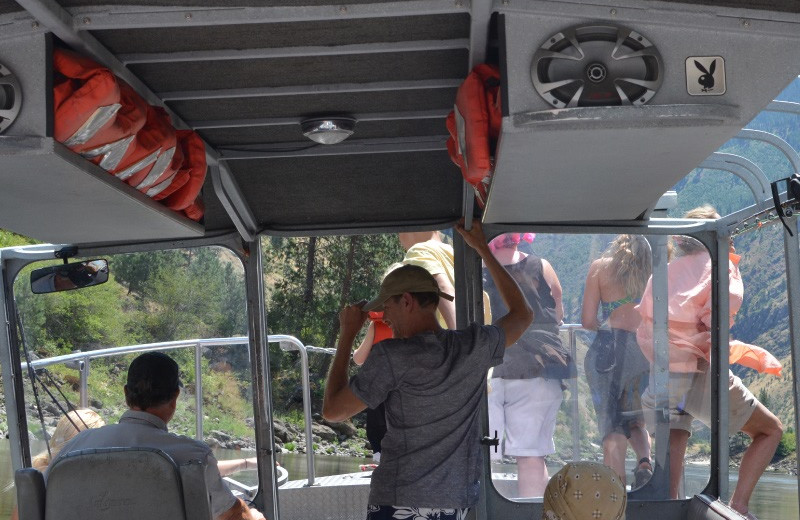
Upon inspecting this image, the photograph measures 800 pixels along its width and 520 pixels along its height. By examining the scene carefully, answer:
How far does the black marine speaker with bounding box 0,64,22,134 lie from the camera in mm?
2514

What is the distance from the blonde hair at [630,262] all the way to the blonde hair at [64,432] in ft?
8.59

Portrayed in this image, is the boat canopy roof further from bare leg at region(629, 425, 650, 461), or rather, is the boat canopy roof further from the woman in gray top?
bare leg at region(629, 425, 650, 461)

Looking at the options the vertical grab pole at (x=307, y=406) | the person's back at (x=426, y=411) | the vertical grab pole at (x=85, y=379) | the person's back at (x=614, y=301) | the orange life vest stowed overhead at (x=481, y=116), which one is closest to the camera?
the orange life vest stowed overhead at (x=481, y=116)

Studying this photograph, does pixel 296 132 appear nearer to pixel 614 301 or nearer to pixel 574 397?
pixel 614 301

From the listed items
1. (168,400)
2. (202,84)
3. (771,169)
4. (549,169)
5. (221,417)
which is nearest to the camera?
(549,169)

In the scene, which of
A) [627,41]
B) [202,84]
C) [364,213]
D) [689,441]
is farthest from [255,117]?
[689,441]

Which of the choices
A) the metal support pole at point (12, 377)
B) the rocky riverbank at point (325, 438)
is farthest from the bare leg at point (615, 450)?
the rocky riverbank at point (325, 438)

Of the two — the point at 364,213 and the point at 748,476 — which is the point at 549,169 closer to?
the point at 364,213

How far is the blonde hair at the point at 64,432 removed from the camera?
4.73 meters

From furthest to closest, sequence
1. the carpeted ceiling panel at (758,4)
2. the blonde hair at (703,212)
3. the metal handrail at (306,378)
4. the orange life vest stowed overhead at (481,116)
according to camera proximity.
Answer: the metal handrail at (306,378)
the blonde hair at (703,212)
the orange life vest stowed overhead at (481,116)
the carpeted ceiling panel at (758,4)

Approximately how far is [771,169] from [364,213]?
6.26 feet

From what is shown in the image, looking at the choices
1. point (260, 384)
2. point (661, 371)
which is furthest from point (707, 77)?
point (260, 384)

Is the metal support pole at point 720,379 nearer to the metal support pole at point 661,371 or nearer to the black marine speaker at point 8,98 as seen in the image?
the metal support pole at point 661,371

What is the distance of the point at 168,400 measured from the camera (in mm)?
3619
